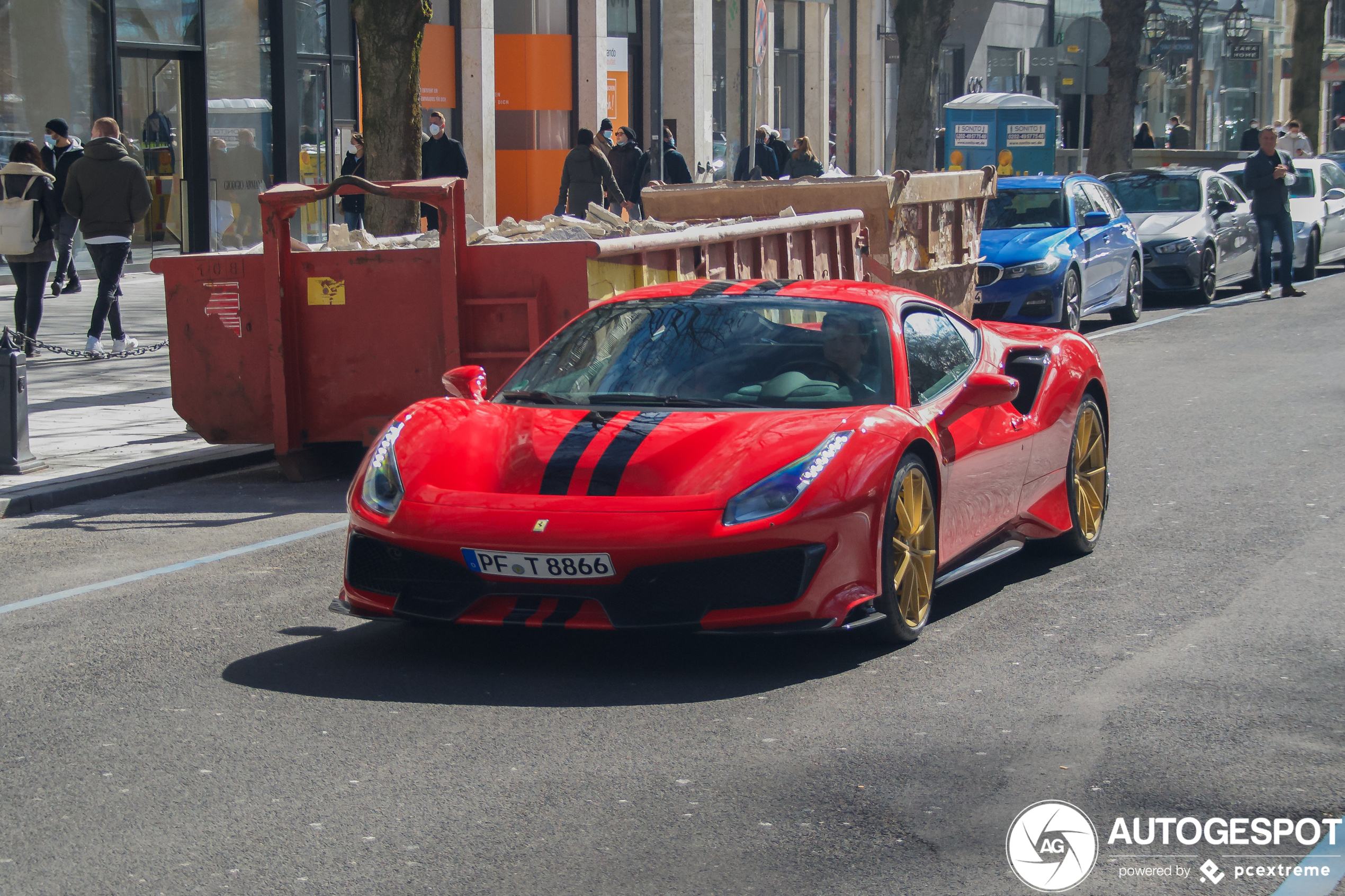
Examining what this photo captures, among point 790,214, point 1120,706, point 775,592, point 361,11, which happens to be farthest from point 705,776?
point 361,11

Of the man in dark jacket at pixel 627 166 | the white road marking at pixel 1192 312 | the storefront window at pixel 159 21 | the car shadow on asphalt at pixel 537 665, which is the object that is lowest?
the car shadow on asphalt at pixel 537 665

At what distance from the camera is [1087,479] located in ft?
25.9

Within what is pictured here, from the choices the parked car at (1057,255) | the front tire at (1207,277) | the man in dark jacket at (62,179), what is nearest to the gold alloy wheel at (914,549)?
the parked car at (1057,255)

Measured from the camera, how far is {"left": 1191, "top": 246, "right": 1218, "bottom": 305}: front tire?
2142cm

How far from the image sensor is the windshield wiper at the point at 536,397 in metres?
6.60

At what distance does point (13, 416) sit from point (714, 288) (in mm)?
4909

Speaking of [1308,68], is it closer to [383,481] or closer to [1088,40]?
[1088,40]

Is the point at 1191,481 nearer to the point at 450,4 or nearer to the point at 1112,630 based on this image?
the point at 1112,630

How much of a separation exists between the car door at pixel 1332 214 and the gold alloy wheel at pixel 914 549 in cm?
2083

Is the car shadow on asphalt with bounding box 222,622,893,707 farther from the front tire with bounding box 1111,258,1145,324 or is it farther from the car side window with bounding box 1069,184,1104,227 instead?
the front tire with bounding box 1111,258,1145,324

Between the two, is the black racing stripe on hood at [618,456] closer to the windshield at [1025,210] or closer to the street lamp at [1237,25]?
the windshield at [1025,210]

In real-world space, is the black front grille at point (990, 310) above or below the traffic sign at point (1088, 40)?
below

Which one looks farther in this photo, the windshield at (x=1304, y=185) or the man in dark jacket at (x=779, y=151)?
the man in dark jacket at (x=779, y=151)

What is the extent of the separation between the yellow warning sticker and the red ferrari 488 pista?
142 inches
